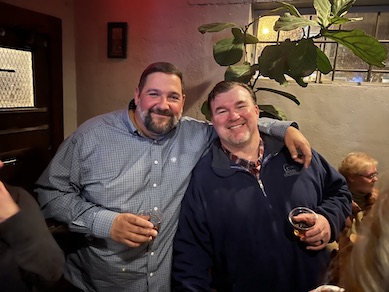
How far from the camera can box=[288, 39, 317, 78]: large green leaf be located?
67.6 inches

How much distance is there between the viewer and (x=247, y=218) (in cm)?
132

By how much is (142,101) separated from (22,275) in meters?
0.88

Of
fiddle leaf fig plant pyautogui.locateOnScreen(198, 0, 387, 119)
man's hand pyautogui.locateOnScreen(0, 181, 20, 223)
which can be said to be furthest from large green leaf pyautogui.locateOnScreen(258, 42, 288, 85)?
man's hand pyautogui.locateOnScreen(0, 181, 20, 223)

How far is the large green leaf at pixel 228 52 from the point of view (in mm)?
1931

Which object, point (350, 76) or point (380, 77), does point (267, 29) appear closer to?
point (350, 76)

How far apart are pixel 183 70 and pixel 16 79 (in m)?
1.24

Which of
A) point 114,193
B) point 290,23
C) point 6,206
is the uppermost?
point 290,23

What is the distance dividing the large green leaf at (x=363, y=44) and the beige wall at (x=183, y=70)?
0.55 metres

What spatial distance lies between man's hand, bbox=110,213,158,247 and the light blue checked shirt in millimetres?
118

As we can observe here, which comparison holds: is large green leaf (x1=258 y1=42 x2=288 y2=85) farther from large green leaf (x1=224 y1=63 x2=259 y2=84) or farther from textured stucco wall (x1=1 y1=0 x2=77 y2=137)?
textured stucco wall (x1=1 y1=0 x2=77 y2=137)

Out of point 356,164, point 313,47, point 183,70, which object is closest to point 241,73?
point 313,47

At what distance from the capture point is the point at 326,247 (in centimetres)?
140

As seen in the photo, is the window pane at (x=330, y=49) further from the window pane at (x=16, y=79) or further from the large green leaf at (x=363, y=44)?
the window pane at (x=16, y=79)

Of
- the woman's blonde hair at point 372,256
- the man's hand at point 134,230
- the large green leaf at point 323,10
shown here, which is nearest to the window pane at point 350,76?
the large green leaf at point 323,10
